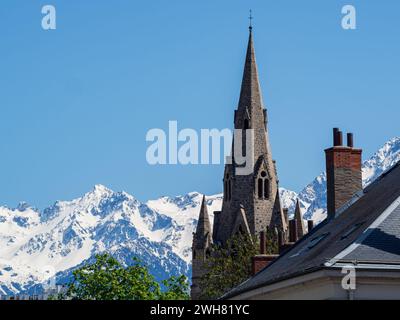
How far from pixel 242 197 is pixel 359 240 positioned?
101633 millimetres

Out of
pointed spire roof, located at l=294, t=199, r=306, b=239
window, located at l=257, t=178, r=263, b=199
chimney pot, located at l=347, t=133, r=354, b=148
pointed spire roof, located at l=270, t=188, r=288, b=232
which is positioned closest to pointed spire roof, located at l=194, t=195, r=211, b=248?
window, located at l=257, t=178, r=263, b=199

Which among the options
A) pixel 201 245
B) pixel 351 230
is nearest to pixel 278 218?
pixel 201 245

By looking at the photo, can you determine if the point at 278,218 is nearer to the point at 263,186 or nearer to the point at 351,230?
the point at 263,186

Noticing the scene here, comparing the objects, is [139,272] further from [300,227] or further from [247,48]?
[247,48]

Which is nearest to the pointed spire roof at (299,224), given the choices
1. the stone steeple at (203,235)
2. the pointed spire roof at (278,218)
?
the pointed spire roof at (278,218)

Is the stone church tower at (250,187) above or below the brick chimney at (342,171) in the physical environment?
above

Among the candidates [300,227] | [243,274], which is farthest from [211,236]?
[243,274]

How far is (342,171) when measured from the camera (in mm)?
42781

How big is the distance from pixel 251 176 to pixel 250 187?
4.60 ft

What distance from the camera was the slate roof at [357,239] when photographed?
28.9m

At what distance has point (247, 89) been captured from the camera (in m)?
135

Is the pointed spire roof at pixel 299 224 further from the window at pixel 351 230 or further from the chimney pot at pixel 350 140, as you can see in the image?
the window at pixel 351 230

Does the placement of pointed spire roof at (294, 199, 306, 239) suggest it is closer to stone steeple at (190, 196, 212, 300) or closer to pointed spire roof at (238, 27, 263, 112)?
stone steeple at (190, 196, 212, 300)

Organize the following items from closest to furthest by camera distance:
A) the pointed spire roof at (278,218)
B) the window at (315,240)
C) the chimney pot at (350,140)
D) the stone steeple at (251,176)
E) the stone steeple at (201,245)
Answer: the window at (315,240)
the chimney pot at (350,140)
the pointed spire roof at (278,218)
the stone steeple at (201,245)
the stone steeple at (251,176)
